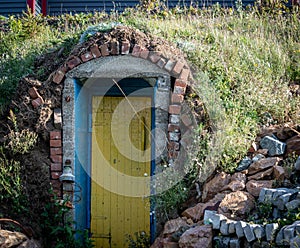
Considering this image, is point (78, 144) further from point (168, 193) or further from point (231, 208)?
point (231, 208)

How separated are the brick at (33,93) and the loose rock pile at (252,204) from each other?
8.47 feet

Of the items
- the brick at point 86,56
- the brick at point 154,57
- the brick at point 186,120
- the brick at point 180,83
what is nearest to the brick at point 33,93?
the brick at point 86,56

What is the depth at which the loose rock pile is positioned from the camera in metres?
5.64

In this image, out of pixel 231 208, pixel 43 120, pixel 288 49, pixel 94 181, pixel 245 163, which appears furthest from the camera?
pixel 288 49

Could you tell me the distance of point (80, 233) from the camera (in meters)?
7.34

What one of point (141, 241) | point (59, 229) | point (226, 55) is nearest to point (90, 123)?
point (59, 229)

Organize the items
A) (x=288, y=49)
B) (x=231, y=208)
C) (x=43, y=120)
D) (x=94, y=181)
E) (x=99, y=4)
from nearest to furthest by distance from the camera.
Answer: (x=231, y=208) → (x=43, y=120) → (x=94, y=181) → (x=288, y=49) → (x=99, y=4)

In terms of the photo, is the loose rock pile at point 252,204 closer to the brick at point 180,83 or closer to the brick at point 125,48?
the brick at point 180,83

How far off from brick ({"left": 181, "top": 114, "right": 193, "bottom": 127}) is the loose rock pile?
0.83 m

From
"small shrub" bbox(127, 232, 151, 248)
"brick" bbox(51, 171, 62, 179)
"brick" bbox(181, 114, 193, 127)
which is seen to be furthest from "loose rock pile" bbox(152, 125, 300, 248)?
"brick" bbox(51, 171, 62, 179)

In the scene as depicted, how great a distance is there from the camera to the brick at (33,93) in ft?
25.7

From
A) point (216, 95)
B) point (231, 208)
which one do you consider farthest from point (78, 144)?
point (231, 208)

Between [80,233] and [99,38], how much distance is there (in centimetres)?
272

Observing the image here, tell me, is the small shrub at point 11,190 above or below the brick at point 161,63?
below
